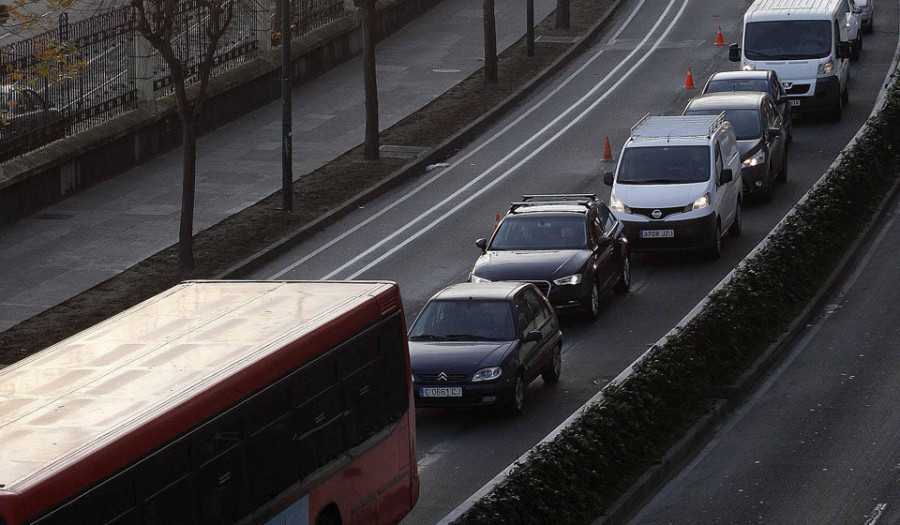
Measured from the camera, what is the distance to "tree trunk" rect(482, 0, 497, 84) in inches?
1603

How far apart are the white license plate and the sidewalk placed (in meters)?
9.09

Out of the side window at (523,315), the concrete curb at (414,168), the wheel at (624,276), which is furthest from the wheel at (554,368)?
the concrete curb at (414,168)

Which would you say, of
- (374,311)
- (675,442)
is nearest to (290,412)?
(374,311)

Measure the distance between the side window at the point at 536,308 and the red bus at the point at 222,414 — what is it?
5.13m

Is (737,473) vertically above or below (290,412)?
below

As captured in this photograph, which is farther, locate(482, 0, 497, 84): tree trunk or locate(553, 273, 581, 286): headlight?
locate(482, 0, 497, 84): tree trunk

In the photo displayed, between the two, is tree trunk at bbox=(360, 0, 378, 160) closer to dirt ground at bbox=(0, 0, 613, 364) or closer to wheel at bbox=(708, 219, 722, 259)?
dirt ground at bbox=(0, 0, 613, 364)

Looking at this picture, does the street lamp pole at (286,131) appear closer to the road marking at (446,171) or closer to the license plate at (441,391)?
the road marking at (446,171)

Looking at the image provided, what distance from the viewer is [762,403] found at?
17547mm

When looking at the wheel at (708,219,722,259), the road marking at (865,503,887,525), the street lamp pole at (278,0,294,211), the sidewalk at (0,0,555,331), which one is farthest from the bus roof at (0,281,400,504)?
the street lamp pole at (278,0,294,211)

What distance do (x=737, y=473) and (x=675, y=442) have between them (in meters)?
0.77

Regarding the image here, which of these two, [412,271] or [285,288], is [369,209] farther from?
[285,288]

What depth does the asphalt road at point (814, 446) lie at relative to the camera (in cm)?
1405

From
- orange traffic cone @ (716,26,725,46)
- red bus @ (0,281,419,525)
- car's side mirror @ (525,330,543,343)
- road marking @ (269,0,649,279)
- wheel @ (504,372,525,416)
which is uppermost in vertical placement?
red bus @ (0,281,419,525)
